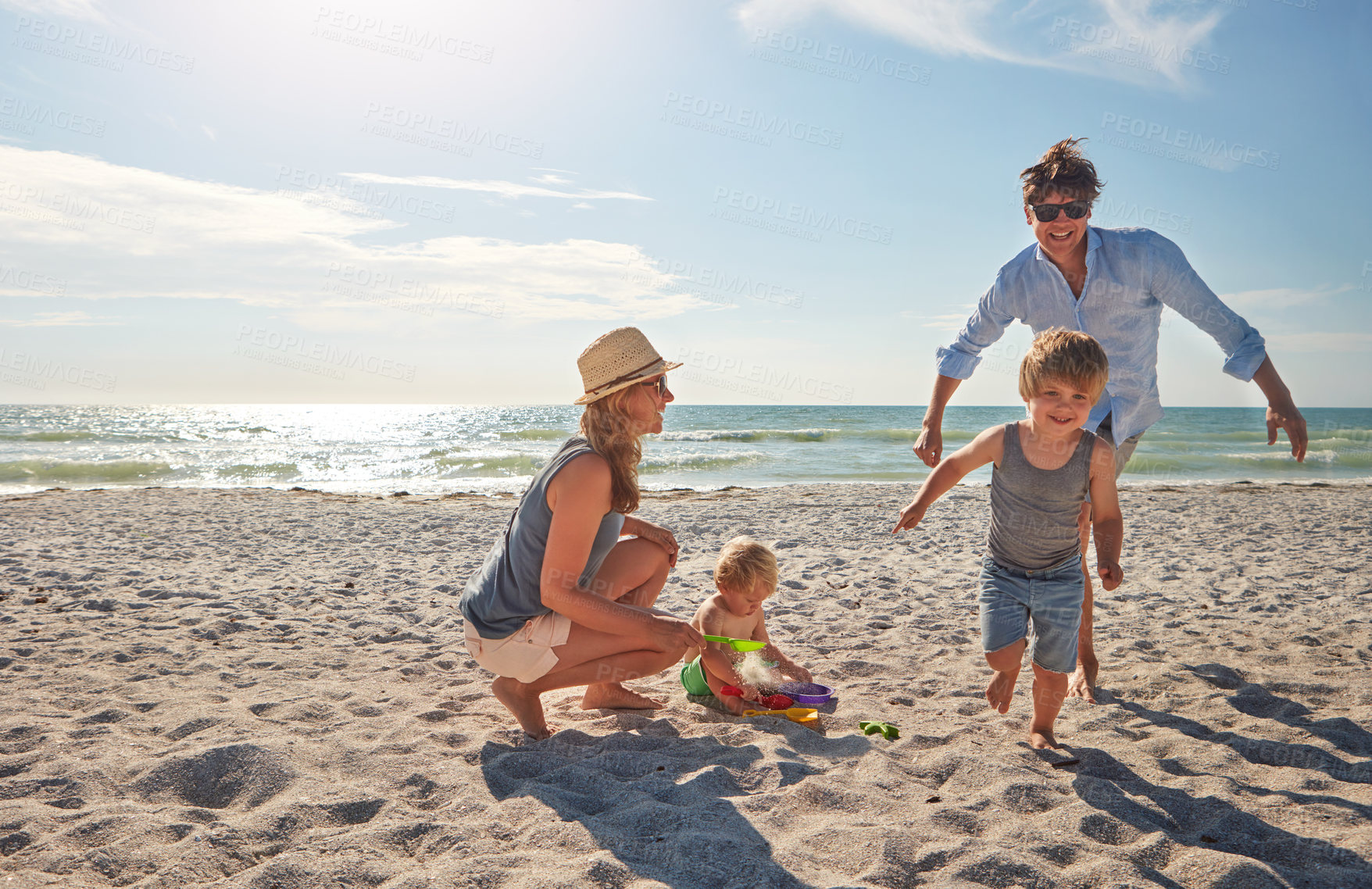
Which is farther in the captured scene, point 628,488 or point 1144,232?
point 1144,232

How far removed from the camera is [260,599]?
524 centimetres

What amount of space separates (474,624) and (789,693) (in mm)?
1306

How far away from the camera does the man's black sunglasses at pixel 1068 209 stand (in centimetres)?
319

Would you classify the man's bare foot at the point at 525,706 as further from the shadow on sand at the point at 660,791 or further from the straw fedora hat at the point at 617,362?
the straw fedora hat at the point at 617,362

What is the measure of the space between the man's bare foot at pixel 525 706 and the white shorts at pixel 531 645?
0.08 meters

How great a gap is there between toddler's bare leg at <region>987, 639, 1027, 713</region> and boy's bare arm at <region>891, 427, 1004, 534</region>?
56 cm

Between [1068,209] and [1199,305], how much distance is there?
0.67m

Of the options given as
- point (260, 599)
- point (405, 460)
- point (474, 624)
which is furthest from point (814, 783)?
point (405, 460)

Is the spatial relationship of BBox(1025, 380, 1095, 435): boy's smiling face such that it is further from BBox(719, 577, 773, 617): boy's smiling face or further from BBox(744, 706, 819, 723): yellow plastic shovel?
BBox(744, 706, 819, 723): yellow plastic shovel

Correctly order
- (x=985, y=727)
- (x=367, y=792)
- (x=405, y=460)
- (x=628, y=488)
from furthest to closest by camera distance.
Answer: (x=405, y=460), (x=985, y=727), (x=628, y=488), (x=367, y=792)

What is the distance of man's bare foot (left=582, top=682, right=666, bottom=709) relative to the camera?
329cm

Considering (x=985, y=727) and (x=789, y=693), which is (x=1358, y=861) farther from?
(x=789, y=693)

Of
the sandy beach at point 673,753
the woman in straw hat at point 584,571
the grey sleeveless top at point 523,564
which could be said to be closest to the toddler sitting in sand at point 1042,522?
the sandy beach at point 673,753

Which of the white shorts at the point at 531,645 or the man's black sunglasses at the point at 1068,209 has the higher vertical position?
the man's black sunglasses at the point at 1068,209
